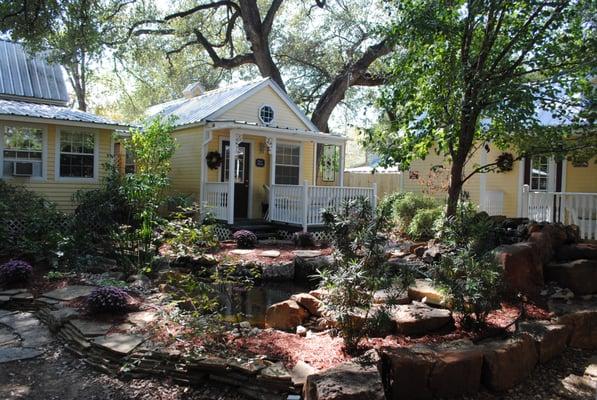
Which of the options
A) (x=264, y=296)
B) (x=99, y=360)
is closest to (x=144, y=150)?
(x=264, y=296)

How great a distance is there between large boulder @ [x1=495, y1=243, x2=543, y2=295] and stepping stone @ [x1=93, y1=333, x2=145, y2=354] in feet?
13.0

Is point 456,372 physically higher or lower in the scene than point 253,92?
lower

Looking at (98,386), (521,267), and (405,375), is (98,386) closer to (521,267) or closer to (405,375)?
(405,375)

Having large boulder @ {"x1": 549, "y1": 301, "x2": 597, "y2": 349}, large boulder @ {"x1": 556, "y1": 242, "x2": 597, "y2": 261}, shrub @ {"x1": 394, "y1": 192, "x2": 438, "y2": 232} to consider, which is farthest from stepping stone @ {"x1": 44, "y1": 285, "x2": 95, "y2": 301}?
shrub @ {"x1": 394, "y1": 192, "x2": 438, "y2": 232}

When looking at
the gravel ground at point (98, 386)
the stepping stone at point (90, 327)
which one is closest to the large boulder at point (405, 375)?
the gravel ground at point (98, 386)

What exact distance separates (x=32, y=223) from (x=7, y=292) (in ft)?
8.38

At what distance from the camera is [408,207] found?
11.9 m

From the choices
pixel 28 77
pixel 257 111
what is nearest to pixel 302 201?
pixel 257 111

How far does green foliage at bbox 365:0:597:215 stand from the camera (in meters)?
5.43

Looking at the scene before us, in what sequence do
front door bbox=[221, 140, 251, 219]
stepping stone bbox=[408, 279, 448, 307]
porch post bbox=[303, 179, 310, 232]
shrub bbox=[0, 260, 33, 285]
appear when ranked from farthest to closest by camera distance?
front door bbox=[221, 140, 251, 219], porch post bbox=[303, 179, 310, 232], shrub bbox=[0, 260, 33, 285], stepping stone bbox=[408, 279, 448, 307]

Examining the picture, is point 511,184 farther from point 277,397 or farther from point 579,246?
point 277,397

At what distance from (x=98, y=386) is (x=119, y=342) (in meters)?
0.53

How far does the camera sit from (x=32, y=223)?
27.2 ft

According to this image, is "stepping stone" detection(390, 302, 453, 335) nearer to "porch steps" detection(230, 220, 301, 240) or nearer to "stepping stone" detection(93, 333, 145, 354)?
"stepping stone" detection(93, 333, 145, 354)
